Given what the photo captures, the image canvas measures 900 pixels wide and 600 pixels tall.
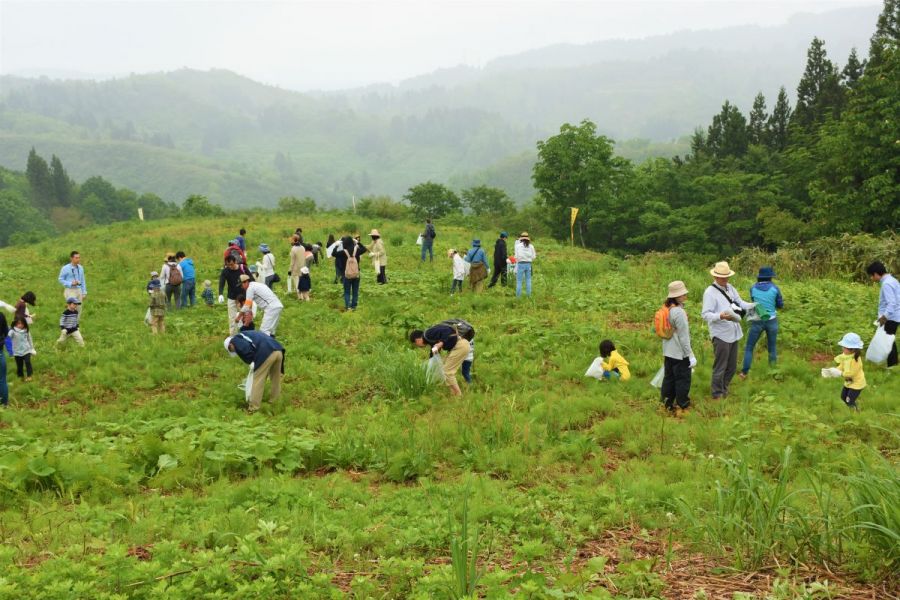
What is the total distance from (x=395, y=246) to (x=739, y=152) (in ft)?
143

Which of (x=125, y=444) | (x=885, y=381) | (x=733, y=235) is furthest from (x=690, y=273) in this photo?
(x=733, y=235)

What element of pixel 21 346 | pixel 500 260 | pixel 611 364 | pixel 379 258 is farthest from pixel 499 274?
pixel 21 346

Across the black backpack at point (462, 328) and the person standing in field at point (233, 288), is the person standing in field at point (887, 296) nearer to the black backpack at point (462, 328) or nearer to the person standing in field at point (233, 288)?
the black backpack at point (462, 328)

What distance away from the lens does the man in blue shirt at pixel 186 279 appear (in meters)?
15.4

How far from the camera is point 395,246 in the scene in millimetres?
26625

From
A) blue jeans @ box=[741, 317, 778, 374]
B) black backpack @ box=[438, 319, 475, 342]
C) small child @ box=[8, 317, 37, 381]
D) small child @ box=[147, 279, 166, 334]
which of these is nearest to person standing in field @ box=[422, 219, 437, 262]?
small child @ box=[147, 279, 166, 334]

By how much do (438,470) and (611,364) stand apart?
14.9ft

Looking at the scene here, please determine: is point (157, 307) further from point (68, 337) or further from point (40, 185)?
point (40, 185)

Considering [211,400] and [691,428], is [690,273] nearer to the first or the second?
[691,428]

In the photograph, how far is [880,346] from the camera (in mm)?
9625

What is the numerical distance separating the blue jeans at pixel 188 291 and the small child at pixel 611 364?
1140cm

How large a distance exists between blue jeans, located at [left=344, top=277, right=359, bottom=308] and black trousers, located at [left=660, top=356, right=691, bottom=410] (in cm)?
847

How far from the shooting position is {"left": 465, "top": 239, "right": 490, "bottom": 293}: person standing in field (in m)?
15.8

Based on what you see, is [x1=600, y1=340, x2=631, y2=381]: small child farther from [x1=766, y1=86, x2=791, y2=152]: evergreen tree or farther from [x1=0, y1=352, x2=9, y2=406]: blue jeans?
[x1=766, y1=86, x2=791, y2=152]: evergreen tree
